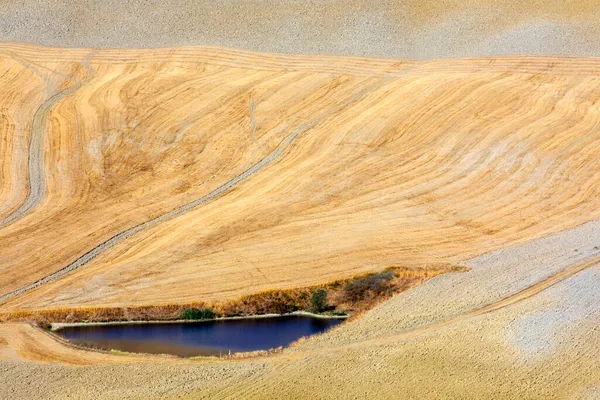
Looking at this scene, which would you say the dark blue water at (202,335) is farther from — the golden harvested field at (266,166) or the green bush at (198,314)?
the golden harvested field at (266,166)

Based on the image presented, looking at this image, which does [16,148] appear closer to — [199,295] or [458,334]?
[199,295]

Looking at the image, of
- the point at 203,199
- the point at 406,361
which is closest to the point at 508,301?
the point at 406,361

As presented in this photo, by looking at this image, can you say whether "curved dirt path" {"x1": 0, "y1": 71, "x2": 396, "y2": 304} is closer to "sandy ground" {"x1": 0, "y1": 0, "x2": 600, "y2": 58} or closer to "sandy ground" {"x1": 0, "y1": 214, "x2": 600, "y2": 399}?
"sandy ground" {"x1": 0, "y1": 214, "x2": 600, "y2": 399}

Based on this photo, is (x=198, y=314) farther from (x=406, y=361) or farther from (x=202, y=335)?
(x=406, y=361)

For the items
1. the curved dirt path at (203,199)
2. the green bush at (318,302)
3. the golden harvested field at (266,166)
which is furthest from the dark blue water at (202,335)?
the curved dirt path at (203,199)

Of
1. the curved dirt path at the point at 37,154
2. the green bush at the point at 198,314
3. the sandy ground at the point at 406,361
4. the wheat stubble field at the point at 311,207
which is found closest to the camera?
the sandy ground at the point at 406,361
